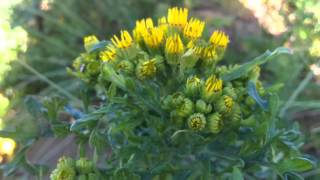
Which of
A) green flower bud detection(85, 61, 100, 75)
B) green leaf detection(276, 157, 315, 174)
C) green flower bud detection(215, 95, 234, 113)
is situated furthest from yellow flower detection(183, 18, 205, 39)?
green leaf detection(276, 157, 315, 174)

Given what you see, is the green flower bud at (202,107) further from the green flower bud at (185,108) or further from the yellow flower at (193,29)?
the yellow flower at (193,29)

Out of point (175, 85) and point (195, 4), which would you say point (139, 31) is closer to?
point (175, 85)

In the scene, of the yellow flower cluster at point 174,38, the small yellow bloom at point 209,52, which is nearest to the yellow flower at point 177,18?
the yellow flower cluster at point 174,38

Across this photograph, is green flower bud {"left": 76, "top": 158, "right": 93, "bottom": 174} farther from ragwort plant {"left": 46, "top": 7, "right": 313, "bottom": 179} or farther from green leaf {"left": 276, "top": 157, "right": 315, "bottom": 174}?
green leaf {"left": 276, "top": 157, "right": 315, "bottom": 174}

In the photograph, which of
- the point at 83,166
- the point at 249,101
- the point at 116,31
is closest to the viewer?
the point at 83,166

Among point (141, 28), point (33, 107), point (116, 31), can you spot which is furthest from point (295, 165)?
point (116, 31)

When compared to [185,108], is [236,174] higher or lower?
lower

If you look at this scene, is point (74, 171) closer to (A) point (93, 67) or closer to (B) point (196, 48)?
(A) point (93, 67)

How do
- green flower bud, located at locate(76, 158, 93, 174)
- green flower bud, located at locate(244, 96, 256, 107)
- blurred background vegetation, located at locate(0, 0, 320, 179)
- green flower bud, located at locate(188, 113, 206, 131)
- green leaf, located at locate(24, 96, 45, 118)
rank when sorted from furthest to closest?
blurred background vegetation, located at locate(0, 0, 320, 179), green leaf, located at locate(24, 96, 45, 118), green flower bud, located at locate(244, 96, 256, 107), green flower bud, located at locate(76, 158, 93, 174), green flower bud, located at locate(188, 113, 206, 131)
